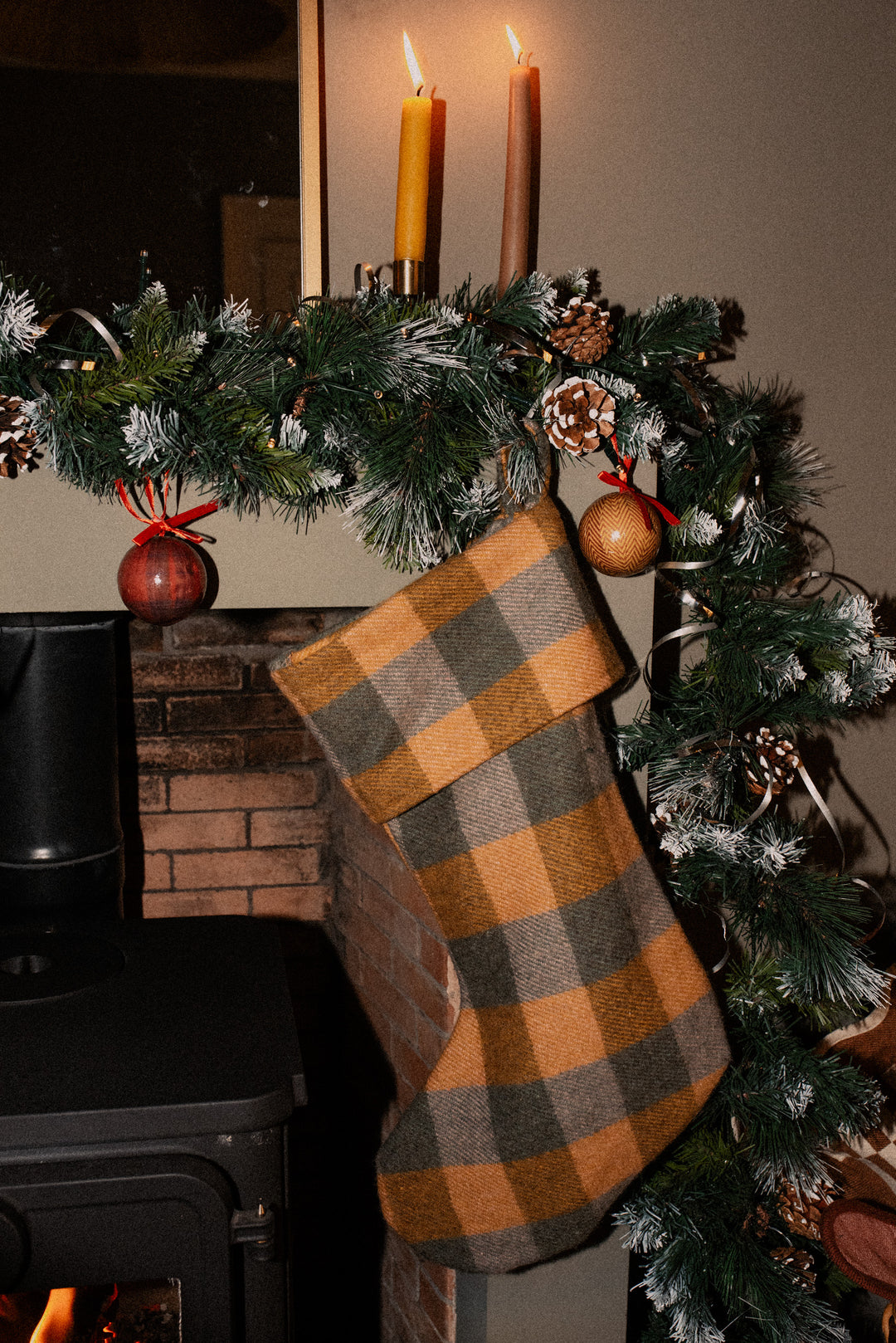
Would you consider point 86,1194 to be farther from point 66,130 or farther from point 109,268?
point 66,130

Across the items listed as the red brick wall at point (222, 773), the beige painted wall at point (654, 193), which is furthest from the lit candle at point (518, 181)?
the red brick wall at point (222, 773)

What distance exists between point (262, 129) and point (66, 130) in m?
0.19

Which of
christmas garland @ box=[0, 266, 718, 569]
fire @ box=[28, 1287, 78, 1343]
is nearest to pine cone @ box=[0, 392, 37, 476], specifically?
christmas garland @ box=[0, 266, 718, 569]

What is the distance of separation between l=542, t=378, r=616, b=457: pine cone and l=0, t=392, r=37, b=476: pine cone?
478 millimetres

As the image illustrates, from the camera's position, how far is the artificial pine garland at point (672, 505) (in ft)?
3.01

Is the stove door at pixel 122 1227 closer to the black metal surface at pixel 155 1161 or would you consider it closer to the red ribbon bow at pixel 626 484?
the black metal surface at pixel 155 1161

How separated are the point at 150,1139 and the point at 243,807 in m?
0.78

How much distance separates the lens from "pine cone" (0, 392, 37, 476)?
0.89 m

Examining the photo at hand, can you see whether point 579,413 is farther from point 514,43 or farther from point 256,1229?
point 256,1229

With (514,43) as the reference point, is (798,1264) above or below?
below

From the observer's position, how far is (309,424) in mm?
945

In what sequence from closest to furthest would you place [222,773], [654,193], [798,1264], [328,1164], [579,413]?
[579,413] → [798,1264] → [654,193] → [222,773] → [328,1164]

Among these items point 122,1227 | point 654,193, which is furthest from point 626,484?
point 122,1227

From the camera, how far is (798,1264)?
3.59 feet
